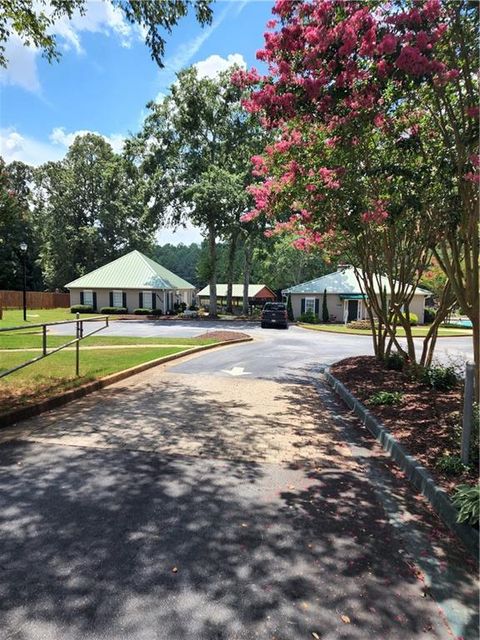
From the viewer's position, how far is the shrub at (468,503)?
133 inches

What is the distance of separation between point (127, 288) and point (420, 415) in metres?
37.1

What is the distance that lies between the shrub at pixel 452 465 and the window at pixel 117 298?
39.6m

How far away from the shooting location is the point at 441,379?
26.7 ft

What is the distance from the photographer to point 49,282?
52.2m

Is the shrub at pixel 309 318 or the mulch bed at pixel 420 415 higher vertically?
the shrub at pixel 309 318

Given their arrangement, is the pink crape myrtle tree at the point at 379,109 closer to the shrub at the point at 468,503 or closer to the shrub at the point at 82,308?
the shrub at the point at 468,503

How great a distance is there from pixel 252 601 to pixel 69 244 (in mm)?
53039

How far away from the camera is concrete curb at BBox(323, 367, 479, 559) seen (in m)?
3.41

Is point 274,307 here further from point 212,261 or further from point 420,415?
point 420,415

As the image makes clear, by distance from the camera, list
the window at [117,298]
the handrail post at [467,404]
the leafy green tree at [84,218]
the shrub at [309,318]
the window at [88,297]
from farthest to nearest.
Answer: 1. the leafy green tree at [84,218]
2. the window at [88,297]
3. the window at [117,298]
4. the shrub at [309,318]
5. the handrail post at [467,404]

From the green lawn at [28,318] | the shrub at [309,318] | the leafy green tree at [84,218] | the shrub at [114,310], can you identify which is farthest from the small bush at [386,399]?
the leafy green tree at [84,218]

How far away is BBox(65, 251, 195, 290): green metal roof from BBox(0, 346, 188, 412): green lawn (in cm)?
2713

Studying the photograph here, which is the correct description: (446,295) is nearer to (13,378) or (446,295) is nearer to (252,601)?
(252,601)

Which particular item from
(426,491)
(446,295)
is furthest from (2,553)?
(446,295)
